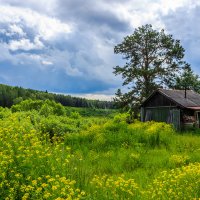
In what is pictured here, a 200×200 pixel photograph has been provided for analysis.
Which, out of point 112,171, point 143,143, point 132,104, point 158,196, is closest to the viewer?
point 158,196

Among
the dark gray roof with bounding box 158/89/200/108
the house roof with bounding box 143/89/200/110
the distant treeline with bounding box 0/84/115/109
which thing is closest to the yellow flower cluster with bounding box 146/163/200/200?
the house roof with bounding box 143/89/200/110

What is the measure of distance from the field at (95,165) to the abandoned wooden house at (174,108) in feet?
48.2

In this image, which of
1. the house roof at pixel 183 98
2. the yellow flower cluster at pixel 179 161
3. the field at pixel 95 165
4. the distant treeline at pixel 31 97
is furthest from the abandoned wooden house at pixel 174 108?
the distant treeline at pixel 31 97

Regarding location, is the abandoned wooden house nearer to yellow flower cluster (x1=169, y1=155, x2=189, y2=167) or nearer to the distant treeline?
yellow flower cluster (x1=169, y1=155, x2=189, y2=167)

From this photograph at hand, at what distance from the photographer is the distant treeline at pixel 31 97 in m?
130

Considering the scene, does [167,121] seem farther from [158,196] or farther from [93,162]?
[158,196]

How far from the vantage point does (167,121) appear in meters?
36.5

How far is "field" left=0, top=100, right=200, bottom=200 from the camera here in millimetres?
6949

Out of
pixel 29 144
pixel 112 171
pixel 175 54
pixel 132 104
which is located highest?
pixel 175 54

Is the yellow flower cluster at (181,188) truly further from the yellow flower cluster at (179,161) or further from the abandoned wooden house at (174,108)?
the abandoned wooden house at (174,108)

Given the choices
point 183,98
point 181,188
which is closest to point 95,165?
point 181,188

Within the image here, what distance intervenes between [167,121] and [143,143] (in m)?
19.6

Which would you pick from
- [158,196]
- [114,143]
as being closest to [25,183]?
[158,196]

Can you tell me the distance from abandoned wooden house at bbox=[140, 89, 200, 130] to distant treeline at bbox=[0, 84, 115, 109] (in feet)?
290
